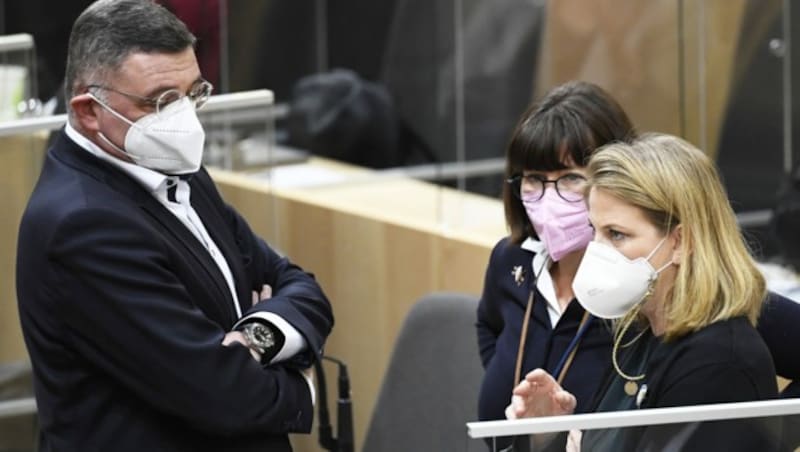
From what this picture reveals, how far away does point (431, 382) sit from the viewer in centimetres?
450

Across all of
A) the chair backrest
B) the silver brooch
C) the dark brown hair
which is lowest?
the chair backrest

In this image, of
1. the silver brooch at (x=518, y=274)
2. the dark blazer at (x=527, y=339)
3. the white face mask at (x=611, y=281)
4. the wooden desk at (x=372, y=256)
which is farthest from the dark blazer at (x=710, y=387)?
the wooden desk at (x=372, y=256)

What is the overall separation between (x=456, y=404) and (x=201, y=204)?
3.67 ft

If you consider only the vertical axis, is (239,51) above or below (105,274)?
A: below

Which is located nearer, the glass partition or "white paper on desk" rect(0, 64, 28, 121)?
the glass partition

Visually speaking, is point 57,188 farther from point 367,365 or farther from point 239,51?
point 239,51

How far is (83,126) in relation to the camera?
3354 mm

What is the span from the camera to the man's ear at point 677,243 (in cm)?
325

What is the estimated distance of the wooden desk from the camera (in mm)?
5094

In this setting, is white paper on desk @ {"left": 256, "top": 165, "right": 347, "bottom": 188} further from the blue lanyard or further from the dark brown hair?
the blue lanyard

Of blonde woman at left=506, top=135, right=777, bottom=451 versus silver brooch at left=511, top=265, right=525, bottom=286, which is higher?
blonde woman at left=506, top=135, right=777, bottom=451

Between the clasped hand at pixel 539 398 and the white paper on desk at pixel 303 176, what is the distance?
7.68 feet

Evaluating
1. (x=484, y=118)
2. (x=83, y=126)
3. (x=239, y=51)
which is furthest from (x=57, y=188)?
(x=239, y=51)

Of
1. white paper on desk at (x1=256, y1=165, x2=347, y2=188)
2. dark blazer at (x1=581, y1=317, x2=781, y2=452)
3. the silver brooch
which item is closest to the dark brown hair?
the silver brooch
